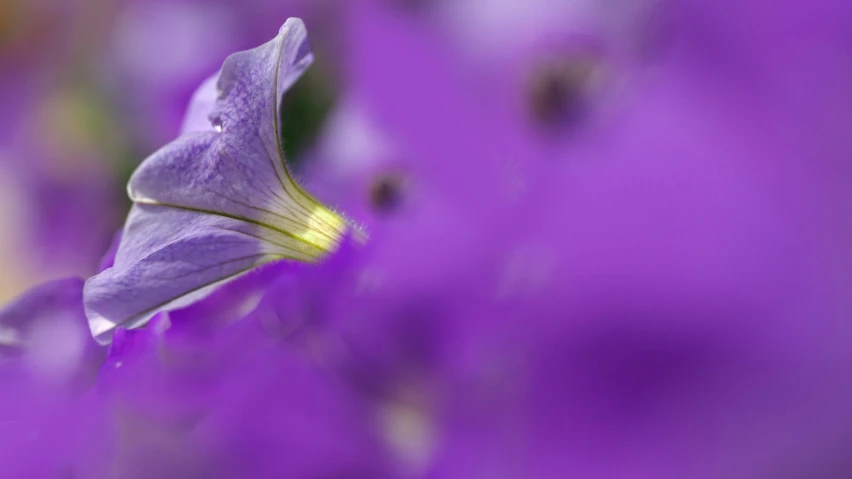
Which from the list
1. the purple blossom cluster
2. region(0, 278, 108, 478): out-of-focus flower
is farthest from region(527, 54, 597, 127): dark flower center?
region(0, 278, 108, 478): out-of-focus flower

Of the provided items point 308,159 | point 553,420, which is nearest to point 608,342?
point 553,420

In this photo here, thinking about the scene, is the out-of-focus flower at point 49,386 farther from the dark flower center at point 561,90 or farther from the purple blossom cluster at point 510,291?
the dark flower center at point 561,90

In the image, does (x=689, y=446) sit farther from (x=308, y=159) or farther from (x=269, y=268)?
(x=308, y=159)

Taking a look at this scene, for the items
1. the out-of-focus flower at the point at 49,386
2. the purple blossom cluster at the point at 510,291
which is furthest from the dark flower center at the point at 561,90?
the out-of-focus flower at the point at 49,386

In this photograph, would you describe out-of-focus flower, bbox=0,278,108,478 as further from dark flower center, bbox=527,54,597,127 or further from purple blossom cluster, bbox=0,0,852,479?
dark flower center, bbox=527,54,597,127

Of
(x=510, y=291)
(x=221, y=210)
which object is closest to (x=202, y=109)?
(x=221, y=210)

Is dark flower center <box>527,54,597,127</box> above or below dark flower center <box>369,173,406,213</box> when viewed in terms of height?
above

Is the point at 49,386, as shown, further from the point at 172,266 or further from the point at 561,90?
the point at 561,90
